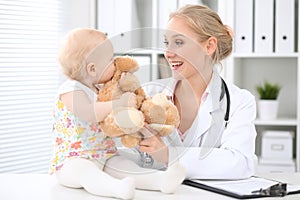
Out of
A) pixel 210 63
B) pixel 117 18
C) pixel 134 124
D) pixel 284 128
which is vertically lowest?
pixel 284 128

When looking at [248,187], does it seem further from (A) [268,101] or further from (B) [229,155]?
(A) [268,101]

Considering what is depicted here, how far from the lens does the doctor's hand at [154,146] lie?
137cm

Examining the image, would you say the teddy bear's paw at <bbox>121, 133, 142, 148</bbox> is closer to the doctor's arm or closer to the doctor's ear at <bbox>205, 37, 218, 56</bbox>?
the doctor's arm

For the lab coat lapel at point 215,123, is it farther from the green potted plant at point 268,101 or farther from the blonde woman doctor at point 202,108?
the green potted plant at point 268,101

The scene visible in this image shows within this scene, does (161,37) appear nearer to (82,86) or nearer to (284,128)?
(82,86)

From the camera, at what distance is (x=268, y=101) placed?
310 cm

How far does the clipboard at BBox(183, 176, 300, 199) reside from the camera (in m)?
1.38

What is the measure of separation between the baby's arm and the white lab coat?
3.7 inches

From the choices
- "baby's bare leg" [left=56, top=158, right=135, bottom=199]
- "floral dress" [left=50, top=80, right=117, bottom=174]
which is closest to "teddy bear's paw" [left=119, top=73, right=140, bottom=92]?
"floral dress" [left=50, top=80, right=117, bottom=174]

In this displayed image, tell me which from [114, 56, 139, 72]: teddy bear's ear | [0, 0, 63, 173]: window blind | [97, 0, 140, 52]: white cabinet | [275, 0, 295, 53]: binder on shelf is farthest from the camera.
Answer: [97, 0, 140, 52]: white cabinet

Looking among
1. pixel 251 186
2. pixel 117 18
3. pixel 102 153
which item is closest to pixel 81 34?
pixel 102 153

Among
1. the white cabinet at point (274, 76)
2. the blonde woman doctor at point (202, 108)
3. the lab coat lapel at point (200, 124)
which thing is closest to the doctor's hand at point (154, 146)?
the blonde woman doctor at point (202, 108)

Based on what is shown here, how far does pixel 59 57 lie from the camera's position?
1.43 metres

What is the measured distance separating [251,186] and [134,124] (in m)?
0.42
